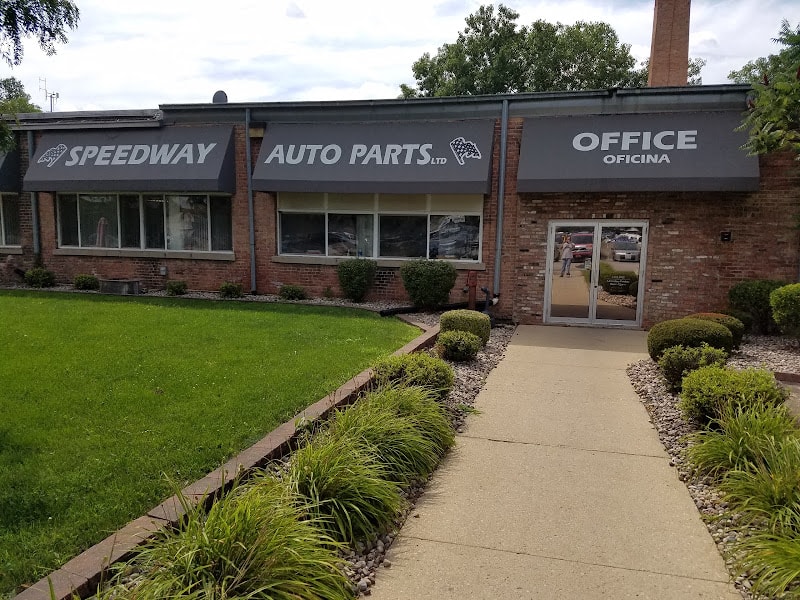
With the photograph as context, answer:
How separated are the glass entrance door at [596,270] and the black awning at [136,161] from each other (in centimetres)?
777

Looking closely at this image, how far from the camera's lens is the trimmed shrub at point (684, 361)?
21.0 feet

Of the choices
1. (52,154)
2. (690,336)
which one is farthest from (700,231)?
(52,154)

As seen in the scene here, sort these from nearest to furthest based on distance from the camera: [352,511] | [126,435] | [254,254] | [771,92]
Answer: [352,511] → [126,435] → [771,92] → [254,254]

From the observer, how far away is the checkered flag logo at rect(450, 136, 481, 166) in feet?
39.8

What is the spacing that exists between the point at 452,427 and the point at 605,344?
5421 millimetres

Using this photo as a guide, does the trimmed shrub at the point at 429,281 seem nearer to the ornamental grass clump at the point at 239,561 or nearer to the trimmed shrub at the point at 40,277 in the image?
the ornamental grass clump at the point at 239,561

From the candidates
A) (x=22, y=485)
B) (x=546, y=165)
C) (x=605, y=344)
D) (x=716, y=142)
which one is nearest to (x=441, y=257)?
(x=546, y=165)

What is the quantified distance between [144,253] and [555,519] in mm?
13783

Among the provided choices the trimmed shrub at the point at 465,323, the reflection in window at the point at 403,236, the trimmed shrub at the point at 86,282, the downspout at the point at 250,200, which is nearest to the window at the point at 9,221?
the trimmed shrub at the point at 86,282

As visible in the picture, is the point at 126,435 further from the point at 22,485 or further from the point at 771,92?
the point at 771,92

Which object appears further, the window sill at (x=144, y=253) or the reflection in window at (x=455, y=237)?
the window sill at (x=144, y=253)

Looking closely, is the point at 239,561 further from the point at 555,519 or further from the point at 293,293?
the point at 293,293

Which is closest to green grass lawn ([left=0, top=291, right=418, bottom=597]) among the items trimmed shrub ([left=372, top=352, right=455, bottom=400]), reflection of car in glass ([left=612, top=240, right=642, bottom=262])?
trimmed shrub ([left=372, top=352, right=455, bottom=400])

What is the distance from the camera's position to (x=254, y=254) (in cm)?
1416
